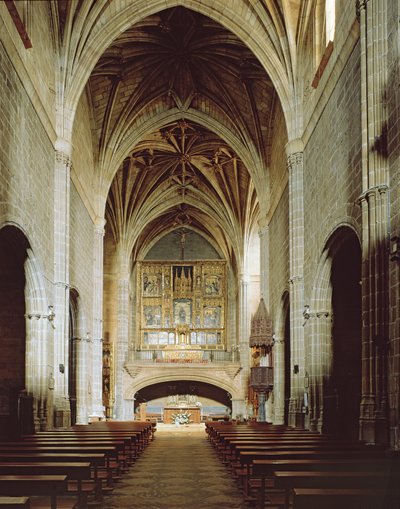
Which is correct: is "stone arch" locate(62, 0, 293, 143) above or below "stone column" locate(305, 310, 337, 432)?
above

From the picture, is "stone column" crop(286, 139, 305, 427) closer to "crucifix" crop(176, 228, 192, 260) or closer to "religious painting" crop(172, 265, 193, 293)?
"religious painting" crop(172, 265, 193, 293)

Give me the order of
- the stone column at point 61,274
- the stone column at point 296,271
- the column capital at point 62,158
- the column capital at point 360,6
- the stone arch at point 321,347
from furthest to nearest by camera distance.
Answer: the column capital at point 62,158 < the stone column at point 296,271 < the stone column at point 61,274 < the stone arch at point 321,347 < the column capital at point 360,6

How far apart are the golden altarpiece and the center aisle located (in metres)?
27.4

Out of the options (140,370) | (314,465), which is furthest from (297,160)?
(140,370)

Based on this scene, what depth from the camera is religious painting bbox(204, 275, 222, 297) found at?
48.5 metres

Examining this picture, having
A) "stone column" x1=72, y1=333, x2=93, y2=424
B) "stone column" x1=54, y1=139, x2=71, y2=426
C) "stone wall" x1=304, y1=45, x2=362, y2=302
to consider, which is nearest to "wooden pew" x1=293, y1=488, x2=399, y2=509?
"stone wall" x1=304, y1=45, x2=362, y2=302

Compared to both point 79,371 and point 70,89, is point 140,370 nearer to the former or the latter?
point 79,371

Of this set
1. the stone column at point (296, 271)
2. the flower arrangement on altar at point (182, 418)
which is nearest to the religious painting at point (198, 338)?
the flower arrangement on altar at point (182, 418)

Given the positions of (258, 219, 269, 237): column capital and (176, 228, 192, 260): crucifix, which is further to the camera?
(176, 228, 192, 260): crucifix

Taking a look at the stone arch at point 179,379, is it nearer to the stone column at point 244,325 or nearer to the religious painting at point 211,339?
the stone column at point 244,325

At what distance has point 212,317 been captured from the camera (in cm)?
4825

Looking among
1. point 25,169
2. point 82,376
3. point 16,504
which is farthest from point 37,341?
point 16,504

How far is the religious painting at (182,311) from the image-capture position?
47875 mm

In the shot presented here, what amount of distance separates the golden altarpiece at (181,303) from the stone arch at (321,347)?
90.3 feet
